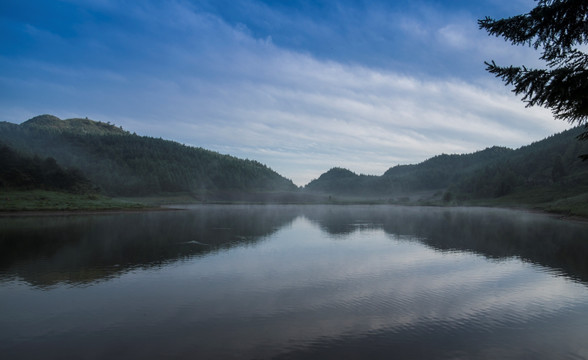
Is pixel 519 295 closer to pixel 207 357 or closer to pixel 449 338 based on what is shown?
pixel 449 338

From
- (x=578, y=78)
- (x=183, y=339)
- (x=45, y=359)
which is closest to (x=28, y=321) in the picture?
(x=45, y=359)

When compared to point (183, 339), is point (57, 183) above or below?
above

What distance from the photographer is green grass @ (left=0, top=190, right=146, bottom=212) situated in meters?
61.8

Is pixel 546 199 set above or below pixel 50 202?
above

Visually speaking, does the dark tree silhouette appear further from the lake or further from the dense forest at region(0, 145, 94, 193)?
the dense forest at region(0, 145, 94, 193)

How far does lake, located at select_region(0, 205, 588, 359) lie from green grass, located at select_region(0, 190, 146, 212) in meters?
41.0

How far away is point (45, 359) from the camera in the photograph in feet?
31.5

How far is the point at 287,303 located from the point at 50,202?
70707 millimetres

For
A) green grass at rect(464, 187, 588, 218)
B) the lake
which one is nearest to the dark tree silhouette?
the lake

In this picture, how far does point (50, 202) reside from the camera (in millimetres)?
67812

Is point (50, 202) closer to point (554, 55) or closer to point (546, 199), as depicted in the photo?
point (554, 55)

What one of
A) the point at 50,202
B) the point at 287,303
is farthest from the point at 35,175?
the point at 287,303

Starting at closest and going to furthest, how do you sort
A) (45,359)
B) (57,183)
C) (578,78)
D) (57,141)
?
1. (45,359)
2. (578,78)
3. (57,183)
4. (57,141)

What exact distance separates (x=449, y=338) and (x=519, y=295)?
800 cm
